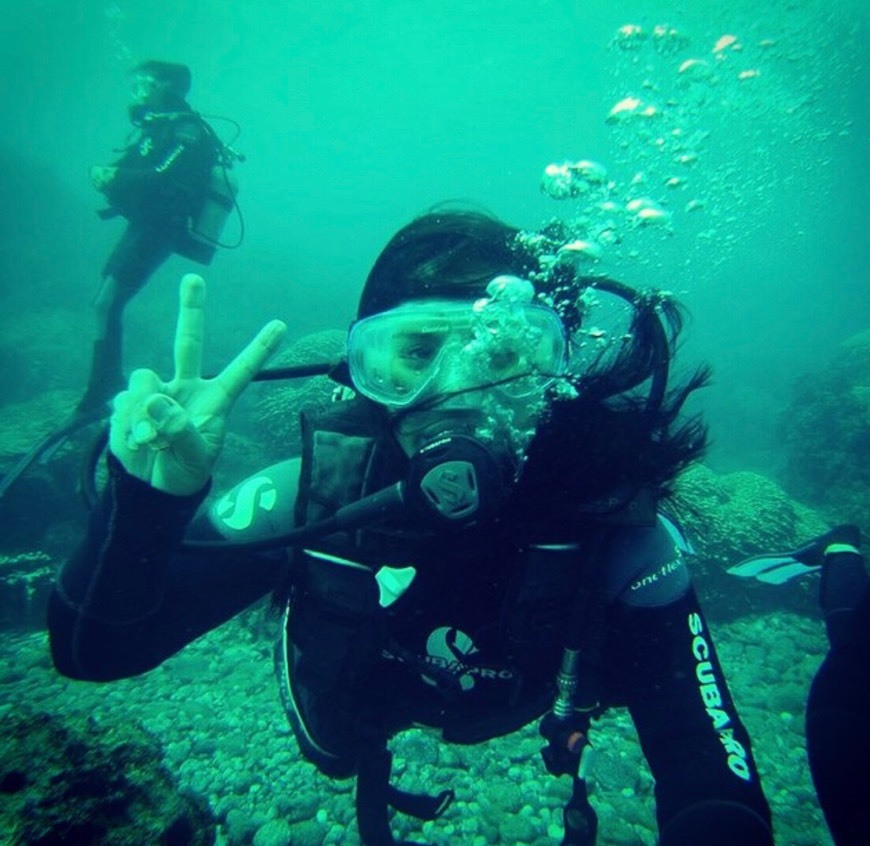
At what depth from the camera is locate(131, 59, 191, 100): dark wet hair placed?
9.31 metres

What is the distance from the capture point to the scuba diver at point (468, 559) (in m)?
2.09

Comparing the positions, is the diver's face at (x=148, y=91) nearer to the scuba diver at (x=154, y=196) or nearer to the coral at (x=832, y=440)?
the scuba diver at (x=154, y=196)

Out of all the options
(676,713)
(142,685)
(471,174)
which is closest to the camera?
(676,713)

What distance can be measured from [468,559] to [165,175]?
9199mm

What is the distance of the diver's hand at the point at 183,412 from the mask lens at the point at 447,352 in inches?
25.4

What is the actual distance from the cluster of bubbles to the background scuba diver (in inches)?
256

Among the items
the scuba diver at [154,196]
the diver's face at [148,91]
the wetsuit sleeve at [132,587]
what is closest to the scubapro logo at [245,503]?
the wetsuit sleeve at [132,587]

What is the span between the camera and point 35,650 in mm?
5742

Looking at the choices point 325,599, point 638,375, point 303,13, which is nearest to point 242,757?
point 325,599

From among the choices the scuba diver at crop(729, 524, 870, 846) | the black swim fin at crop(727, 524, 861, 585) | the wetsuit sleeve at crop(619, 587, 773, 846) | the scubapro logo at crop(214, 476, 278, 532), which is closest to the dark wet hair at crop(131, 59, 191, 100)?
the scubapro logo at crop(214, 476, 278, 532)

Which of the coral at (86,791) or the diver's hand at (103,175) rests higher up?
the diver's hand at (103,175)

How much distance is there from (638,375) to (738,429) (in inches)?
876

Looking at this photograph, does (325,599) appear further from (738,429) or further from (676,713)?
(738,429)

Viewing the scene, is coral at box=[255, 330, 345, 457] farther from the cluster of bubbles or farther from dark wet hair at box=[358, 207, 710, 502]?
dark wet hair at box=[358, 207, 710, 502]
